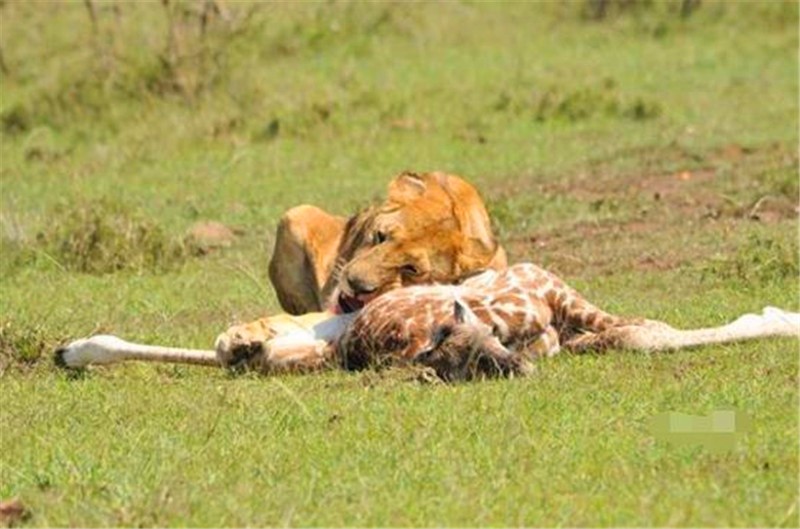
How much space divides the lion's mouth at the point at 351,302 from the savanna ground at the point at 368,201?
53 cm

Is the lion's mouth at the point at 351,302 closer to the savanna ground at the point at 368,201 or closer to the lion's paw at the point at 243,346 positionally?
the lion's paw at the point at 243,346

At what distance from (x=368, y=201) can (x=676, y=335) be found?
5.62 meters

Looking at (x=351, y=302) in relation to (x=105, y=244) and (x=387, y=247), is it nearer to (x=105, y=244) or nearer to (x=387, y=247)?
(x=387, y=247)

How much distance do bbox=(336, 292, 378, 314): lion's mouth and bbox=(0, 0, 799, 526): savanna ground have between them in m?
0.53

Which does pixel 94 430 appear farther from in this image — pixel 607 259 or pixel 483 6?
pixel 483 6

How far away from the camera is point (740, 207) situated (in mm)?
11773

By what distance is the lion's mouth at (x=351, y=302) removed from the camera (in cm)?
780

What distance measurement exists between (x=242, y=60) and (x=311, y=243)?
8799mm

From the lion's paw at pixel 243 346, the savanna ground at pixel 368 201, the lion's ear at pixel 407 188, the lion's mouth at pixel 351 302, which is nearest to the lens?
the savanna ground at pixel 368 201

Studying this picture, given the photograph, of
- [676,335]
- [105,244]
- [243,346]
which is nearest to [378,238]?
[243,346]

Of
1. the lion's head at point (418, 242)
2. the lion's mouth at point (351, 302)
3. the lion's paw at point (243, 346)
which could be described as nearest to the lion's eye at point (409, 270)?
the lion's head at point (418, 242)

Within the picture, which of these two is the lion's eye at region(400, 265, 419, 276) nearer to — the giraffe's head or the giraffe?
the giraffe

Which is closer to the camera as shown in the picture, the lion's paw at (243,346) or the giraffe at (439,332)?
the giraffe at (439,332)

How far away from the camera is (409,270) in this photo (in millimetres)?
7855
